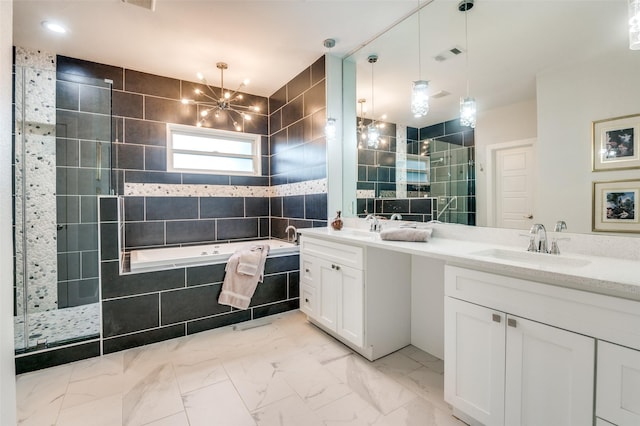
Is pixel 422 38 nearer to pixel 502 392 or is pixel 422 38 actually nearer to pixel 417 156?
pixel 417 156

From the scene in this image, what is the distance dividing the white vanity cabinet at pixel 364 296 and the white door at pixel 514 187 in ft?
2.50

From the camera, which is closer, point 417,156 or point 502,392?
point 502,392

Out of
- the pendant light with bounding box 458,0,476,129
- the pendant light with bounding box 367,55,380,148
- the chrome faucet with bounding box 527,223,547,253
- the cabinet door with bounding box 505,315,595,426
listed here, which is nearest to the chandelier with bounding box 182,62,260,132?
the pendant light with bounding box 367,55,380,148

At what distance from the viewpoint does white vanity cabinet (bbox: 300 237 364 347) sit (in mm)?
2051

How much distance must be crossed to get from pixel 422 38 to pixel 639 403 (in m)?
2.44

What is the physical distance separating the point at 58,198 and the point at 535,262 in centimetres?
353

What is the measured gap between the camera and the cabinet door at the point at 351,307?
2021mm

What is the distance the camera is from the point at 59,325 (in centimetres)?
230

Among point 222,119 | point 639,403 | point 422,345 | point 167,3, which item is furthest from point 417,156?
point 222,119

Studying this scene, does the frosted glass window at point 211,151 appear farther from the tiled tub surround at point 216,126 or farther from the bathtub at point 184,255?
the bathtub at point 184,255

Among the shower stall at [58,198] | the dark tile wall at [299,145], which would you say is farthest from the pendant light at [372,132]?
the shower stall at [58,198]

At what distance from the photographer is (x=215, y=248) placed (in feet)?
11.0

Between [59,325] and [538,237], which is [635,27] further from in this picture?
[59,325]

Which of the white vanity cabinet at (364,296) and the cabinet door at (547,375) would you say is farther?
the white vanity cabinet at (364,296)
